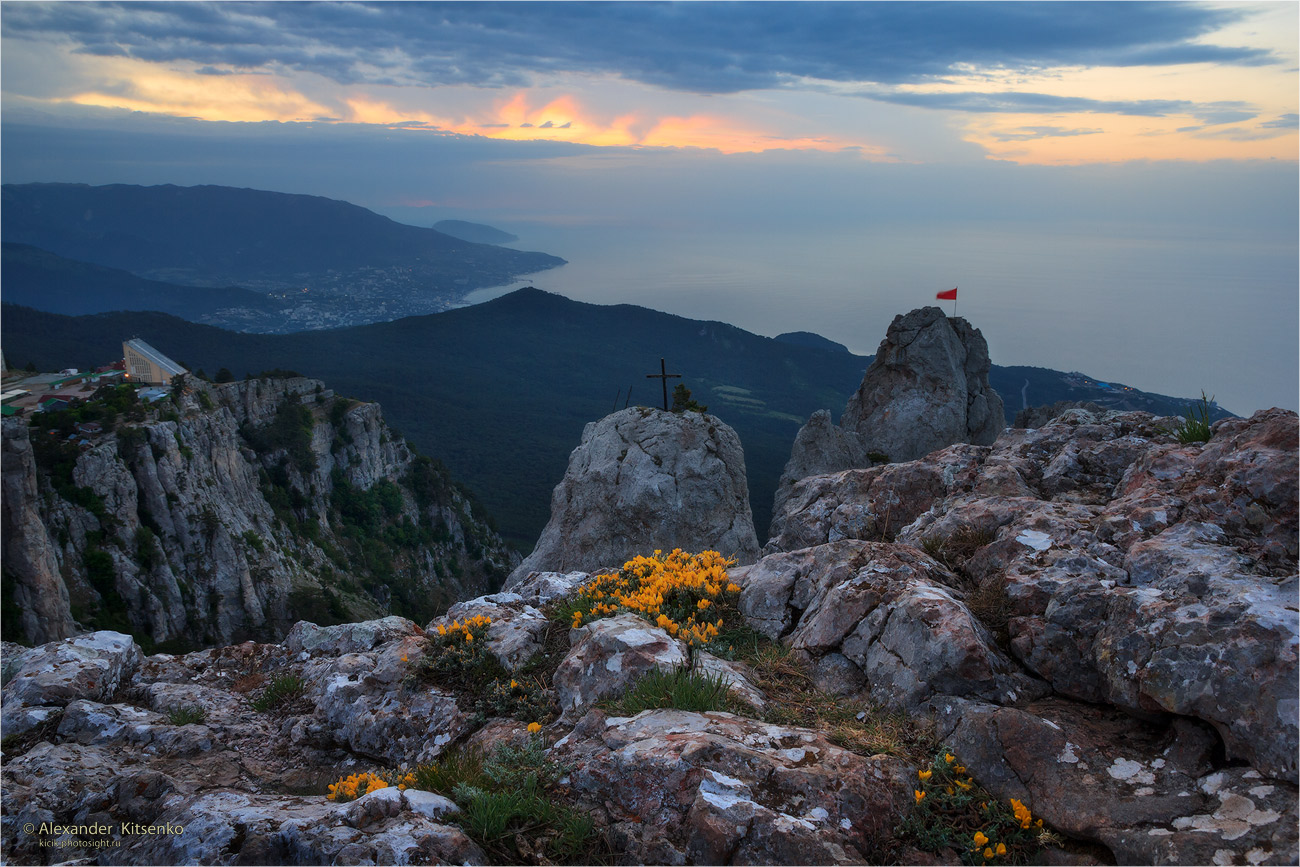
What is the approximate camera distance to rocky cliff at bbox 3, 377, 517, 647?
30125 mm

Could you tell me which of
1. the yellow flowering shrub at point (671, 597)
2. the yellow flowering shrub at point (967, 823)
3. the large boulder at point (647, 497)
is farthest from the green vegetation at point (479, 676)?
the large boulder at point (647, 497)

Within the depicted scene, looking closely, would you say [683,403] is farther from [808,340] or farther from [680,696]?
[808,340]

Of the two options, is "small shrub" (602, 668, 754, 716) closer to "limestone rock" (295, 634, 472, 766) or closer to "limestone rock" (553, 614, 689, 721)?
"limestone rock" (553, 614, 689, 721)

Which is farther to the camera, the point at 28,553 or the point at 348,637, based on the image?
the point at 28,553

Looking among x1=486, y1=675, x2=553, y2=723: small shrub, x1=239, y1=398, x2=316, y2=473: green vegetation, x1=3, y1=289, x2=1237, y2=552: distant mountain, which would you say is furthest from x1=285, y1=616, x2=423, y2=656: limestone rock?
x1=239, y1=398, x2=316, y2=473: green vegetation

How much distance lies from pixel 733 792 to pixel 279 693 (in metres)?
5.75

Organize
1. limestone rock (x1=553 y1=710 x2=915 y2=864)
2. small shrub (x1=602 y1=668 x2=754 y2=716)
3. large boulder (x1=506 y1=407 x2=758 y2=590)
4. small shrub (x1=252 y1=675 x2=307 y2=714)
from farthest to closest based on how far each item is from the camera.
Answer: large boulder (x1=506 y1=407 x2=758 y2=590) < small shrub (x1=252 y1=675 x2=307 y2=714) < small shrub (x1=602 y1=668 x2=754 y2=716) < limestone rock (x1=553 y1=710 x2=915 y2=864)

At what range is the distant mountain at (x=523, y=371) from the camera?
250 ft

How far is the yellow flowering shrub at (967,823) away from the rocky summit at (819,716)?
0.02 meters

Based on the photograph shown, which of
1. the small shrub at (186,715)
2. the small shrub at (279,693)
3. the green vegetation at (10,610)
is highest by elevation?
the small shrub at (186,715)

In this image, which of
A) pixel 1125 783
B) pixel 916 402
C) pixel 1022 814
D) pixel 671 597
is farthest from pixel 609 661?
pixel 916 402

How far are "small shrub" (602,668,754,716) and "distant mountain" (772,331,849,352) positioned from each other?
394 feet

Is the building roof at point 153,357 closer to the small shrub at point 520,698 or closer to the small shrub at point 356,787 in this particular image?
the small shrub at point 520,698

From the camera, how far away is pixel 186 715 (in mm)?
7035
